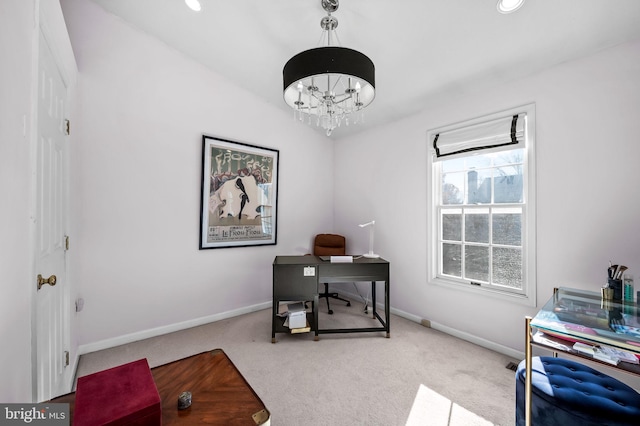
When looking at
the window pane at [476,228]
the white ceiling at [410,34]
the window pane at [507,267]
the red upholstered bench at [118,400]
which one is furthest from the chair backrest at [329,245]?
the red upholstered bench at [118,400]

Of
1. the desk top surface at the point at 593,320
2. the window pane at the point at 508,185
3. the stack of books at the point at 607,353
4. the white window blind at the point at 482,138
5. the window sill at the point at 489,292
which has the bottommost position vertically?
the window sill at the point at 489,292

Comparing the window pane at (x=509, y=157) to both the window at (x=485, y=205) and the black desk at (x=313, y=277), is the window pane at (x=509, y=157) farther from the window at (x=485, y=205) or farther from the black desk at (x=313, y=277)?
the black desk at (x=313, y=277)

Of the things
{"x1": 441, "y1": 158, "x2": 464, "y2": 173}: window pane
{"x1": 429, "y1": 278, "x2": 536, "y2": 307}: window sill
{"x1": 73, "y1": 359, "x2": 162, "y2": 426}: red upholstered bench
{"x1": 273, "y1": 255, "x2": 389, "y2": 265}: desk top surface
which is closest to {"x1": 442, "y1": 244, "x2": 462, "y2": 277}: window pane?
{"x1": 429, "y1": 278, "x2": 536, "y2": 307}: window sill

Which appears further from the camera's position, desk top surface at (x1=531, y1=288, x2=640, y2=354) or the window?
the window

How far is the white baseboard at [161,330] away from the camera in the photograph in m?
2.57

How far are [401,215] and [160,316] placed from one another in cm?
306

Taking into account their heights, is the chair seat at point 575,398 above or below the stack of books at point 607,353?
below

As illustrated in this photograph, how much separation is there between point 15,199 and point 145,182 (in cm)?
190

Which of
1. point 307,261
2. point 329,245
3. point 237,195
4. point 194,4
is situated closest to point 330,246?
point 329,245

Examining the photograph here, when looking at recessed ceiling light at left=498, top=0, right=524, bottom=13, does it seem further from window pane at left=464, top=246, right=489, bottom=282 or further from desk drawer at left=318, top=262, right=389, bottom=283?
desk drawer at left=318, top=262, right=389, bottom=283

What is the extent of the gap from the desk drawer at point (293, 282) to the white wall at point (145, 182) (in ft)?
3.07

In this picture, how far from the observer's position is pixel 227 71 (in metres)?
3.24

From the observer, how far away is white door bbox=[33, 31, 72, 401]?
4.66 ft

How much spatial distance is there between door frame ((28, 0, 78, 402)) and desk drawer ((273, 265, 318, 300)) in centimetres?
168
